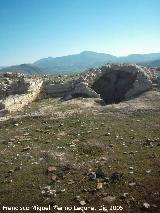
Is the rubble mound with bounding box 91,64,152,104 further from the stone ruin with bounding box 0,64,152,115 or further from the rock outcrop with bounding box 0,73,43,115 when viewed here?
the rock outcrop with bounding box 0,73,43,115

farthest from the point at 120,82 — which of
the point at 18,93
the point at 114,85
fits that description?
the point at 18,93

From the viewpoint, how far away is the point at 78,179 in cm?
1395

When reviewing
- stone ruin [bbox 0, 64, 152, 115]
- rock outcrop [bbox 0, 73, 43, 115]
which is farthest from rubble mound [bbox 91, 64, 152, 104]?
rock outcrop [bbox 0, 73, 43, 115]

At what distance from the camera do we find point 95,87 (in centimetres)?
3391

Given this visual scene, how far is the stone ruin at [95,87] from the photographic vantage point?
101 ft

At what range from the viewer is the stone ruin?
1208 inches

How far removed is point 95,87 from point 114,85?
1825mm

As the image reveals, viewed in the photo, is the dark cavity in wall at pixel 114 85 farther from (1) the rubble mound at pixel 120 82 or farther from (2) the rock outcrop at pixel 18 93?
(2) the rock outcrop at pixel 18 93

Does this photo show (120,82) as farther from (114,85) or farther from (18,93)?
(18,93)

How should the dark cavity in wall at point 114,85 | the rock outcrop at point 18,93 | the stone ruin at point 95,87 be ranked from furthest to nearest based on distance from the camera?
the dark cavity in wall at point 114,85
the stone ruin at point 95,87
the rock outcrop at point 18,93

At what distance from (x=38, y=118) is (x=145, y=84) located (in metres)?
11.1

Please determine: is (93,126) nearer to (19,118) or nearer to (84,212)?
(19,118)

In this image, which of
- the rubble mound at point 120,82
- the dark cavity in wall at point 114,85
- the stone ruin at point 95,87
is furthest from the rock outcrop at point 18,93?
the dark cavity in wall at point 114,85

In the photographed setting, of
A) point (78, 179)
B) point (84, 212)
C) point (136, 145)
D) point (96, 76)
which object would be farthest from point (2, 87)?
point (84, 212)
